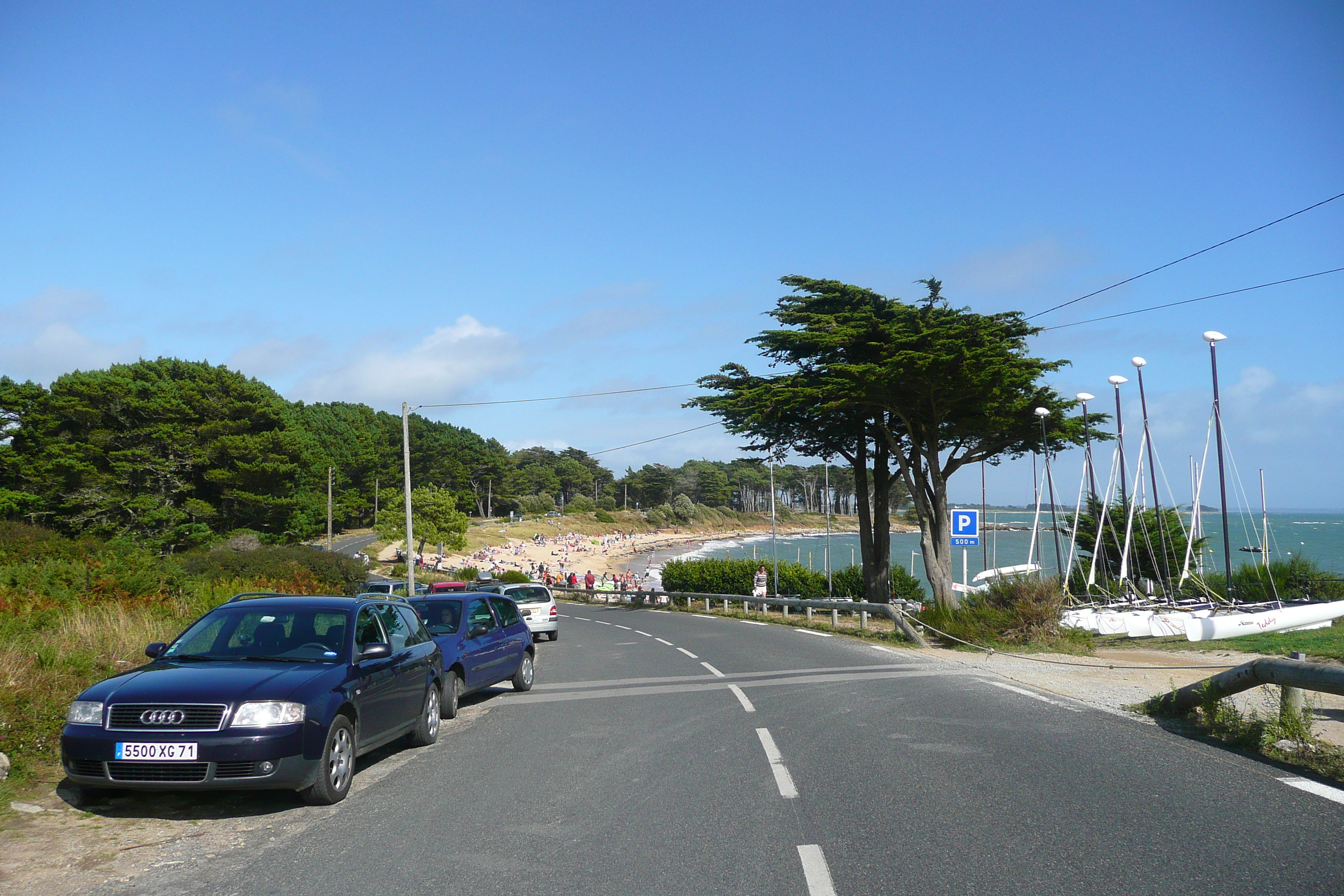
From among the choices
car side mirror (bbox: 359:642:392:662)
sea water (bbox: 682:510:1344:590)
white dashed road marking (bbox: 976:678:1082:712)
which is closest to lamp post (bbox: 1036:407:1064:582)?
white dashed road marking (bbox: 976:678:1082:712)

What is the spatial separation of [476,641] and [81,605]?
686cm

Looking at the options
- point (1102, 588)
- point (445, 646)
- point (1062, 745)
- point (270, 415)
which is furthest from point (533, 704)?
point (270, 415)

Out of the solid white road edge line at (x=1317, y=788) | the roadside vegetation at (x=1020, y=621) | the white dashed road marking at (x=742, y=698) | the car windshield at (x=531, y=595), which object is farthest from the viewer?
the car windshield at (x=531, y=595)

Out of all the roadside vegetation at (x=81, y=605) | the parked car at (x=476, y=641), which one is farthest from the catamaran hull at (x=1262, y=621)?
the roadside vegetation at (x=81, y=605)

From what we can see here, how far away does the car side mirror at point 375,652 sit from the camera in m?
7.71

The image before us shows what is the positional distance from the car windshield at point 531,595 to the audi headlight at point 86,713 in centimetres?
1819

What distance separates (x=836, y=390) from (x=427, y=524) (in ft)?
170

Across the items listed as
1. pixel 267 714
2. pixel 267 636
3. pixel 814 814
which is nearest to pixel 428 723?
pixel 267 636

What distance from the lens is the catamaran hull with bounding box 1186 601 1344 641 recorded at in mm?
24438

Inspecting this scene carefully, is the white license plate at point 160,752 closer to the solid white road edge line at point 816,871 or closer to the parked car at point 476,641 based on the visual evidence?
the solid white road edge line at point 816,871

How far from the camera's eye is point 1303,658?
26.5 ft

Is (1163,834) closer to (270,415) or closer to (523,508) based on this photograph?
(270,415)

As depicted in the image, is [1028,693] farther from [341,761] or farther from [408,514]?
[408,514]

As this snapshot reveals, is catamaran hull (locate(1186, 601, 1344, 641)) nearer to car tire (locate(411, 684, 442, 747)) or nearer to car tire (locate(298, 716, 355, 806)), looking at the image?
car tire (locate(411, 684, 442, 747))
